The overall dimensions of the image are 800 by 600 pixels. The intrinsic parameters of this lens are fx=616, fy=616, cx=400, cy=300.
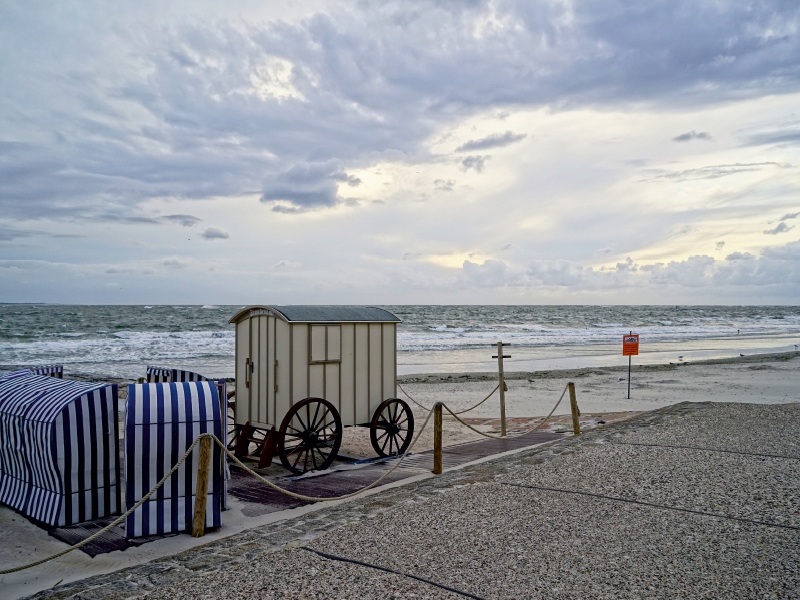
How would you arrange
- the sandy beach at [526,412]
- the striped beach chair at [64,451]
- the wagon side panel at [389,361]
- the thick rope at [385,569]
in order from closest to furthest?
1. the thick rope at [385,569]
2. the sandy beach at [526,412]
3. the striped beach chair at [64,451]
4. the wagon side panel at [389,361]

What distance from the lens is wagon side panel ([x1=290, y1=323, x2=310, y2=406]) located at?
895 cm

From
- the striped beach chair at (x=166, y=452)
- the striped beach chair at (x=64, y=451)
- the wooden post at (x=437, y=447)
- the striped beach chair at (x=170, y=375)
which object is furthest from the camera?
the striped beach chair at (x=170, y=375)

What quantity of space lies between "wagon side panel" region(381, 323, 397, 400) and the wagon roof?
189mm

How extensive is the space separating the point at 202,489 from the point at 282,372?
306 cm

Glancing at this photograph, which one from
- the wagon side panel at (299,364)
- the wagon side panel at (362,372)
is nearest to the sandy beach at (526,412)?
the wagon side panel at (362,372)

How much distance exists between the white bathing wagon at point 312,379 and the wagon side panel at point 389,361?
0.02 m

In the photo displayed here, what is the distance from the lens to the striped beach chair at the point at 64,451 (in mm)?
6281

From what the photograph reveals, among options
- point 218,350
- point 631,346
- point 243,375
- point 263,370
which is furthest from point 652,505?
point 218,350

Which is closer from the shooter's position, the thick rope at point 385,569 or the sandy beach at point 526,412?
the thick rope at point 385,569

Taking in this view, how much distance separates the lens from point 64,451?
627 cm

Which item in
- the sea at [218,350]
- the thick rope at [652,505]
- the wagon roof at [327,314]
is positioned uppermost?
the wagon roof at [327,314]

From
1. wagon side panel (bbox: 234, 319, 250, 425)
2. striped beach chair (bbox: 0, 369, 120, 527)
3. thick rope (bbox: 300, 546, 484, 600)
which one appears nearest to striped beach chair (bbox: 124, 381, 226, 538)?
striped beach chair (bbox: 0, 369, 120, 527)

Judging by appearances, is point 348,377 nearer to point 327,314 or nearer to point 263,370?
point 327,314

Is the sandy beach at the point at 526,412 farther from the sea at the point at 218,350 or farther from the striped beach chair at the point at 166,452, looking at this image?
the sea at the point at 218,350
